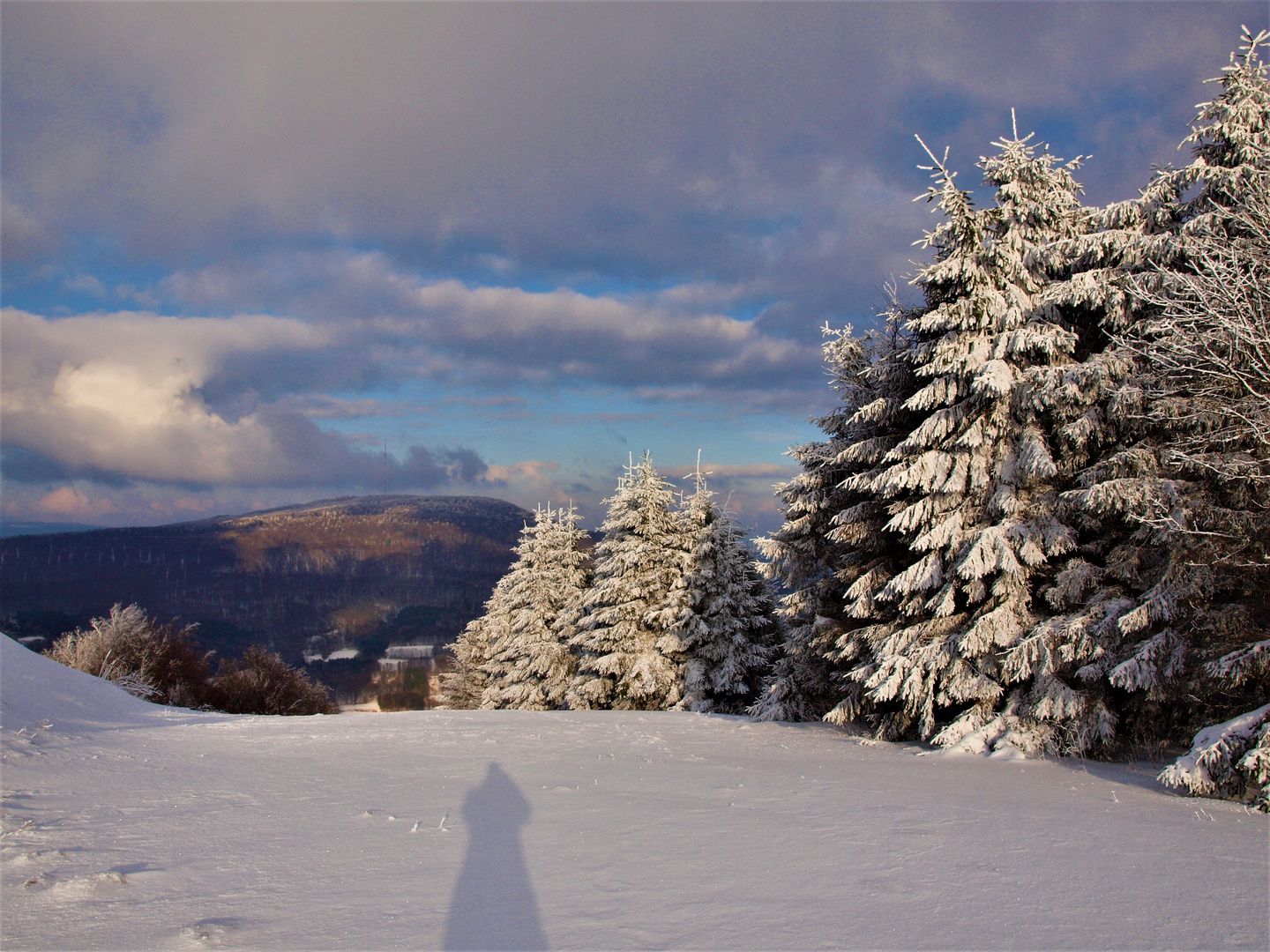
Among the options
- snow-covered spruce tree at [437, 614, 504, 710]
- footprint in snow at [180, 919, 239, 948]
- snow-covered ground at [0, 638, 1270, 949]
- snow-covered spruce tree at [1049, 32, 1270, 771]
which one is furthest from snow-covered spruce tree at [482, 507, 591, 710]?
footprint in snow at [180, 919, 239, 948]

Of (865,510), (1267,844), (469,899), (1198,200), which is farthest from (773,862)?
(1198,200)

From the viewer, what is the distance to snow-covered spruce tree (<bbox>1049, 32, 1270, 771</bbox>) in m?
7.68

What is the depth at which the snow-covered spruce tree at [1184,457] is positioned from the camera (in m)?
7.68

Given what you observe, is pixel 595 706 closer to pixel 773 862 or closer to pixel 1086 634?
pixel 1086 634

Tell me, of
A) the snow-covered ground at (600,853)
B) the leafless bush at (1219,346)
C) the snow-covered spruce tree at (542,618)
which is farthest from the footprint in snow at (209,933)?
the snow-covered spruce tree at (542,618)

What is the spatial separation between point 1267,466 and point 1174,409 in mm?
1334

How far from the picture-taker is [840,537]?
13172 millimetres

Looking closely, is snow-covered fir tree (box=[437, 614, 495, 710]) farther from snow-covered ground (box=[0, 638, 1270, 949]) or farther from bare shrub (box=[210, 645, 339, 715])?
snow-covered ground (box=[0, 638, 1270, 949])

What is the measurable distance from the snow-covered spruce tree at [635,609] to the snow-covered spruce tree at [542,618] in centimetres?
247

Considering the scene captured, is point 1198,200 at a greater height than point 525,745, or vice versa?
point 1198,200

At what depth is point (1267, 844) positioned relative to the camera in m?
5.39

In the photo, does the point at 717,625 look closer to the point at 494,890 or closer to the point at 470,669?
the point at 494,890

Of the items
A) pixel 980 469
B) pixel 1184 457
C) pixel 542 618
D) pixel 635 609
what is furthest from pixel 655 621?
pixel 1184 457

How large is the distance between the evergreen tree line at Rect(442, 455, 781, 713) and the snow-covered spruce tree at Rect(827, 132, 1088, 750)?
1066cm
